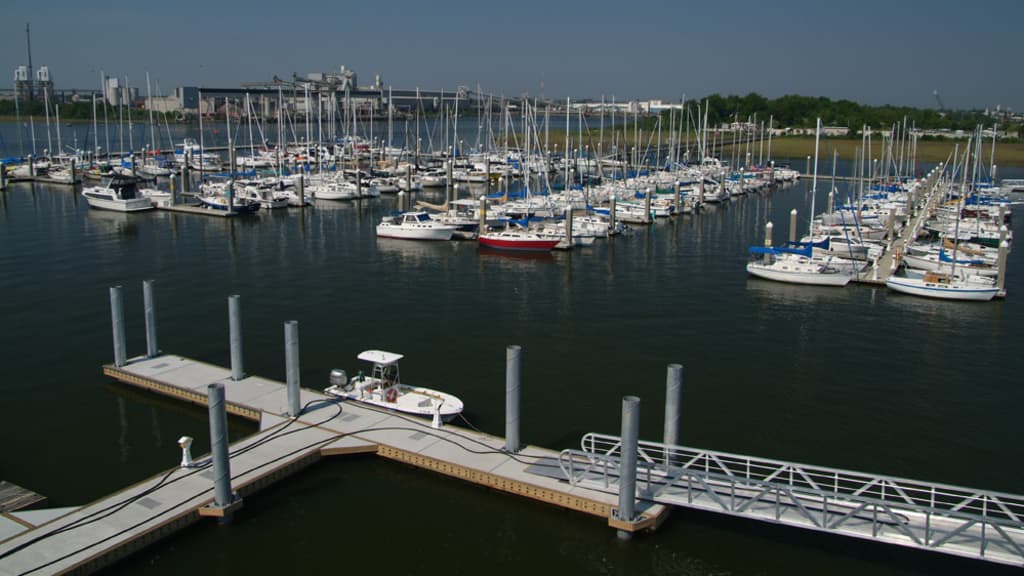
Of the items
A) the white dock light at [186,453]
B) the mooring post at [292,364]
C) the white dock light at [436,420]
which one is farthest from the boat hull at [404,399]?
the white dock light at [186,453]

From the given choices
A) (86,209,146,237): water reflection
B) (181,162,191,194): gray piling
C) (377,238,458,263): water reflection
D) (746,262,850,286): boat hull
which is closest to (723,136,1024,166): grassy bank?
(181,162,191,194): gray piling

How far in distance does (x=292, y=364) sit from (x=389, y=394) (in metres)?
3.06

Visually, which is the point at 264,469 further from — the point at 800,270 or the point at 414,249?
the point at 414,249

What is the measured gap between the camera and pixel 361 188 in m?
80.1

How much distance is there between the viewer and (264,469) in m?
20.6

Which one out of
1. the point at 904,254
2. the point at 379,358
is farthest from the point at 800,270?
the point at 379,358

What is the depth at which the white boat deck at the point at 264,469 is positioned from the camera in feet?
56.2

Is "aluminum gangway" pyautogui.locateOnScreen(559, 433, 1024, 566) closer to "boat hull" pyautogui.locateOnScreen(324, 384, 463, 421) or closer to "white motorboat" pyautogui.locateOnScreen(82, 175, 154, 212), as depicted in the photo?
"boat hull" pyautogui.locateOnScreen(324, 384, 463, 421)

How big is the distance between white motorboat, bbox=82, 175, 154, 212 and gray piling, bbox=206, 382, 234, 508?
184ft

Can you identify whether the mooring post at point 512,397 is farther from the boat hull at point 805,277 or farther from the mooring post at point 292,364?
the boat hull at point 805,277

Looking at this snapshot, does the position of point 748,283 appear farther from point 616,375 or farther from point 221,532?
point 221,532

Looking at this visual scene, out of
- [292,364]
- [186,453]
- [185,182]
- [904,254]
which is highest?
[185,182]

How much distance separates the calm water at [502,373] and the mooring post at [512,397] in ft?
5.23

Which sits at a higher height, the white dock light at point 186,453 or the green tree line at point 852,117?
the green tree line at point 852,117
